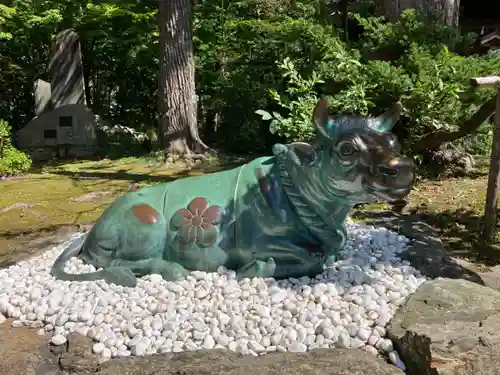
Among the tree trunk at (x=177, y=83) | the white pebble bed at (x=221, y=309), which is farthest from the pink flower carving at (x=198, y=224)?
the tree trunk at (x=177, y=83)

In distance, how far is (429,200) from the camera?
625 cm

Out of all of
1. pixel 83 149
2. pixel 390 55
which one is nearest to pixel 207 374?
pixel 390 55

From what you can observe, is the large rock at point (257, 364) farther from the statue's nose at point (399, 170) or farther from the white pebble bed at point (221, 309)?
the statue's nose at point (399, 170)

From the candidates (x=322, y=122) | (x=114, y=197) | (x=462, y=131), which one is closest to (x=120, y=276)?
(x=322, y=122)

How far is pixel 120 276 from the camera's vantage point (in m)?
3.06

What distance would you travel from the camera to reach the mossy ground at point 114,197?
4941 millimetres

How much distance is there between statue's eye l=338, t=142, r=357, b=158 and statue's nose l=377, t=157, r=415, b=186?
0.61 feet

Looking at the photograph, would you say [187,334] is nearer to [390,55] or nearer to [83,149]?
[390,55]

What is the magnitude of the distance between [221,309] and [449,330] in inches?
47.8

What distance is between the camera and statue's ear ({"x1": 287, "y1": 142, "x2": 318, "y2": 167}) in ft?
9.36

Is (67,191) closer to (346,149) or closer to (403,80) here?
(403,80)

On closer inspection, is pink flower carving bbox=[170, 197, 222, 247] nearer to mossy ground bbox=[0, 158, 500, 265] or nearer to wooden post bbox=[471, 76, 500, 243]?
mossy ground bbox=[0, 158, 500, 265]

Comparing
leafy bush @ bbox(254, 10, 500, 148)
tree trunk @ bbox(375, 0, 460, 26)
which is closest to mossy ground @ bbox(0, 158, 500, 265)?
leafy bush @ bbox(254, 10, 500, 148)

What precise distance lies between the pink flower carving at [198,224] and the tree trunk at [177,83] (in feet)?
18.9
